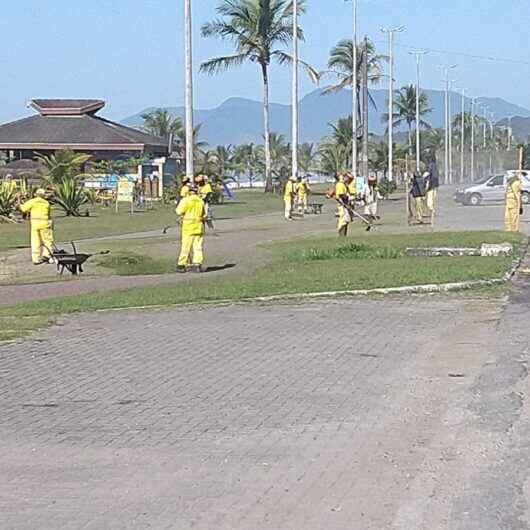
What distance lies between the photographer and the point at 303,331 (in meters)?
13.2

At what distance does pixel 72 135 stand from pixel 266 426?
58769mm

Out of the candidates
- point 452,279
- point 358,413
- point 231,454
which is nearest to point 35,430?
point 231,454

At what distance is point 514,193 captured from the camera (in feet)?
96.4

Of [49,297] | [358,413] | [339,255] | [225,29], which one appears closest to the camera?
[358,413]

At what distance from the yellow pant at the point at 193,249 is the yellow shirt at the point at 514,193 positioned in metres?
11.1

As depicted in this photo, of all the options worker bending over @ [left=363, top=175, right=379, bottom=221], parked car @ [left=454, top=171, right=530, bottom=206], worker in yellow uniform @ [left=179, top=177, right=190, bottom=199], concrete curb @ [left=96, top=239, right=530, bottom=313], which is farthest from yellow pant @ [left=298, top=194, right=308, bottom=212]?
concrete curb @ [left=96, top=239, right=530, bottom=313]

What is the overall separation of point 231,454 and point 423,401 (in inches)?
88.3

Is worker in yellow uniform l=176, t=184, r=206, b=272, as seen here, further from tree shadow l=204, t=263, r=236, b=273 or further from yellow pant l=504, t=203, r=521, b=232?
yellow pant l=504, t=203, r=521, b=232

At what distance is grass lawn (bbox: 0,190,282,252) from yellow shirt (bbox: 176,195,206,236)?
8.87 meters

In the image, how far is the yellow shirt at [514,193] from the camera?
2908 centimetres

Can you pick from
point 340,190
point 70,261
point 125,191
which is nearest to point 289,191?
point 125,191

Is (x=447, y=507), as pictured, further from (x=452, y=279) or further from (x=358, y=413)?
(x=452, y=279)

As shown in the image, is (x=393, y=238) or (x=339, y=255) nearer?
(x=339, y=255)

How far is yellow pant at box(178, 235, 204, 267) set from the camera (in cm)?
2045
